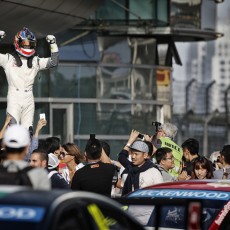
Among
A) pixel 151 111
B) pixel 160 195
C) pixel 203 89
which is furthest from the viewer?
pixel 203 89

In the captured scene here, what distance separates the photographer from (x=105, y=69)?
93.8ft

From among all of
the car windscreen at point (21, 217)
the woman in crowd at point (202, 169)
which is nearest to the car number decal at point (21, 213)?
the car windscreen at point (21, 217)

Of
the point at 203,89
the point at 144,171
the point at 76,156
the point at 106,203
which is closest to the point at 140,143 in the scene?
the point at 144,171

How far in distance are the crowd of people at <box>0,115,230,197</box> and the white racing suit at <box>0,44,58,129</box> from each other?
23 centimetres

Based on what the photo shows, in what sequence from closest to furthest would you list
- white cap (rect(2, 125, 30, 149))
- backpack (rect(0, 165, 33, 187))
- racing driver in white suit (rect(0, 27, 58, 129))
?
backpack (rect(0, 165, 33, 187))
white cap (rect(2, 125, 30, 149))
racing driver in white suit (rect(0, 27, 58, 129))

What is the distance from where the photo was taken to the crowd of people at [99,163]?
8211 millimetres

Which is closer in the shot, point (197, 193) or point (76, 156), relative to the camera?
point (197, 193)

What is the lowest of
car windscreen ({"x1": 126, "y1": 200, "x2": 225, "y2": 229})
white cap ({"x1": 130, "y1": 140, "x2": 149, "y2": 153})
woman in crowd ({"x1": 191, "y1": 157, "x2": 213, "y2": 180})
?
car windscreen ({"x1": 126, "y1": 200, "x2": 225, "y2": 229})

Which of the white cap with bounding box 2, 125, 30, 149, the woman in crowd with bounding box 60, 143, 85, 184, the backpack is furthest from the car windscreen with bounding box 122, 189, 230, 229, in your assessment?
the woman in crowd with bounding box 60, 143, 85, 184

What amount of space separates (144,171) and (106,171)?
615mm

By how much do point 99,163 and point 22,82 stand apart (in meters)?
2.91

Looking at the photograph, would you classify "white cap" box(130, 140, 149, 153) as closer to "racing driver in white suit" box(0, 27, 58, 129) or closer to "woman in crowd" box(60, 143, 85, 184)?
"woman in crowd" box(60, 143, 85, 184)

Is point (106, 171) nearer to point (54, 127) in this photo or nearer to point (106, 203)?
point (106, 203)

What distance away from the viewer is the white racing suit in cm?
1504
